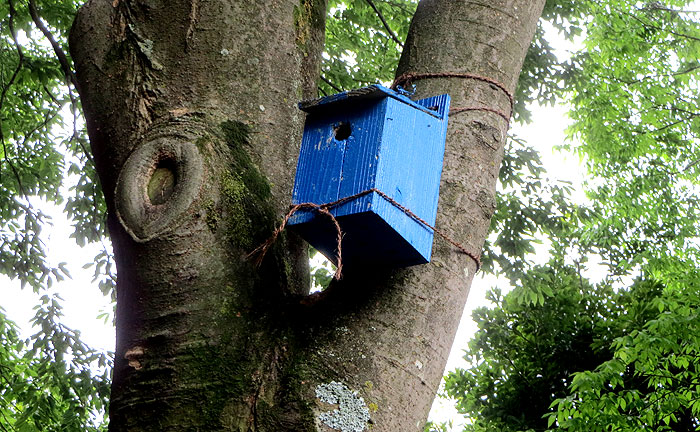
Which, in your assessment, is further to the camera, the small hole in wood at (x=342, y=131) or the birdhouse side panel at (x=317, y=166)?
the small hole in wood at (x=342, y=131)

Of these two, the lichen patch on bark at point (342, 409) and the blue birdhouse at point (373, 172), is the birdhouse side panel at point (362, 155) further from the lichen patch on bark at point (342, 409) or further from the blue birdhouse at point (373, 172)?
the lichen patch on bark at point (342, 409)

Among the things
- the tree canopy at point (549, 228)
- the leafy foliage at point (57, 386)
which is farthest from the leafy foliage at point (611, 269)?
the leafy foliage at point (57, 386)

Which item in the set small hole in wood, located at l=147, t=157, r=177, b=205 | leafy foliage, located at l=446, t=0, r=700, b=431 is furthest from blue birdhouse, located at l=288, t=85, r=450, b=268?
leafy foliage, located at l=446, t=0, r=700, b=431

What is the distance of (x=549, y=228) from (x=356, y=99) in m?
A: 3.53

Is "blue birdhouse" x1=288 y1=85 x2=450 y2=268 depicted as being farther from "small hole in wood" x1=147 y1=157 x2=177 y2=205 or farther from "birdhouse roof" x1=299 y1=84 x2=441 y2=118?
"small hole in wood" x1=147 y1=157 x2=177 y2=205

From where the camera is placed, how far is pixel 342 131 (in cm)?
246

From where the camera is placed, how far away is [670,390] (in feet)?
21.6

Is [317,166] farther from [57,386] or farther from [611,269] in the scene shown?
[611,269]

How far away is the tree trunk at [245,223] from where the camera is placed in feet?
6.57

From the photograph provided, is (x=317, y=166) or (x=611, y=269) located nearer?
(x=317, y=166)

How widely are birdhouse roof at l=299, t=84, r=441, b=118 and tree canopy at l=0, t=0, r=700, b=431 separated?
1329mm

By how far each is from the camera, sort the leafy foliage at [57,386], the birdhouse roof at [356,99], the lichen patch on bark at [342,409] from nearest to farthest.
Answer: the lichen patch on bark at [342,409]
the birdhouse roof at [356,99]
the leafy foliage at [57,386]

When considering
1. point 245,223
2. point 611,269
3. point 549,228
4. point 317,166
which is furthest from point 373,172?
point 611,269

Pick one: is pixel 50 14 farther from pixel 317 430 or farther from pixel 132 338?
pixel 317 430
